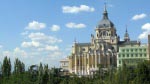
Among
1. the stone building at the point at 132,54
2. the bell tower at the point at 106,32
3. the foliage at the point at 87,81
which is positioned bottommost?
the foliage at the point at 87,81

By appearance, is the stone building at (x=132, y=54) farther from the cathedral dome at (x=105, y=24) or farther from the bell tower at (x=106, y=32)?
the cathedral dome at (x=105, y=24)

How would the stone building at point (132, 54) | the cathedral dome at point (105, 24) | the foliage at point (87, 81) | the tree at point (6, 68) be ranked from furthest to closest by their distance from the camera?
the cathedral dome at point (105, 24)
the stone building at point (132, 54)
the tree at point (6, 68)
the foliage at point (87, 81)

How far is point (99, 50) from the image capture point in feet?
534

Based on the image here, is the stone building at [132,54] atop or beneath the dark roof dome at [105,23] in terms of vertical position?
beneath

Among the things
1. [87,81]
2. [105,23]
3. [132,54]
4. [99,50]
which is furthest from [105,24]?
[87,81]

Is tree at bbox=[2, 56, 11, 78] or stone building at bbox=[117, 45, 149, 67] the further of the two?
stone building at bbox=[117, 45, 149, 67]

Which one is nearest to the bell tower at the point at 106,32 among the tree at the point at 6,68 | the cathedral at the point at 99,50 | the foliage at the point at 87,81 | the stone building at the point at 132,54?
the cathedral at the point at 99,50

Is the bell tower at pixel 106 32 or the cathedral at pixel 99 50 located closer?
the cathedral at pixel 99 50

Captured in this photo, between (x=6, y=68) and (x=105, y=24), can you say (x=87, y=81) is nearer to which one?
(x=6, y=68)

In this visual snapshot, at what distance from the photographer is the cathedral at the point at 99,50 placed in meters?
161

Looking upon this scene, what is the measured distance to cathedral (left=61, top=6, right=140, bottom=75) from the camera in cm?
16088

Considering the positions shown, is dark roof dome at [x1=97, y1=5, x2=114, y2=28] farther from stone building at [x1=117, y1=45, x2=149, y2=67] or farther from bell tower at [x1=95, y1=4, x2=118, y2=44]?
stone building at [x1=117, y1=45, x2=149, y2=67]

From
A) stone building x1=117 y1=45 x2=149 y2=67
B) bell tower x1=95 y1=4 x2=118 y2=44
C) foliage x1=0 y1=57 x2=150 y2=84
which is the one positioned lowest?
foliage x1=0 y1=57 x2=150 y2=84

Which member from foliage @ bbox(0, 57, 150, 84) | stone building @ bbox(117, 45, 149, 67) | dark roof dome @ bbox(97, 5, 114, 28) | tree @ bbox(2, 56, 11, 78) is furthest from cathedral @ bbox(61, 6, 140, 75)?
tree @ bbox(2, 56, 11, 78)
